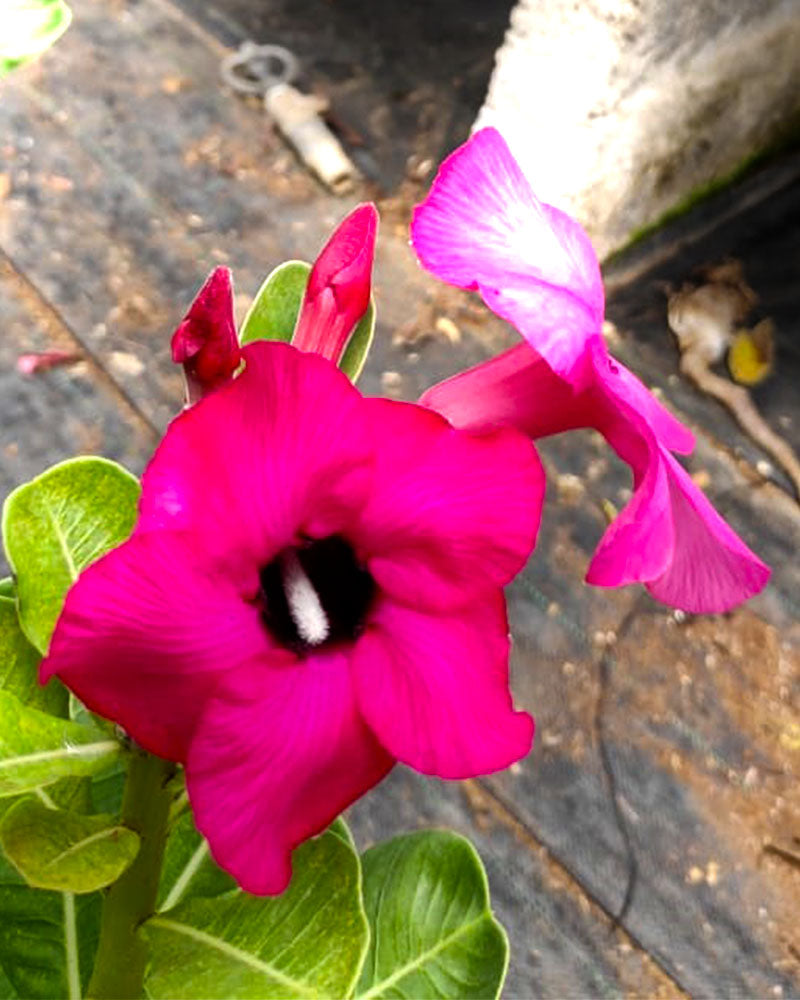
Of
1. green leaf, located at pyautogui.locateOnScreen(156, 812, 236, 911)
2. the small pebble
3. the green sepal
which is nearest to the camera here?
the green sepal

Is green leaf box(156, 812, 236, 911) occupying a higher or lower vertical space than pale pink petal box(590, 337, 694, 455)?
lower

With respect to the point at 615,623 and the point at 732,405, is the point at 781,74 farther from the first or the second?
the point at 615,623

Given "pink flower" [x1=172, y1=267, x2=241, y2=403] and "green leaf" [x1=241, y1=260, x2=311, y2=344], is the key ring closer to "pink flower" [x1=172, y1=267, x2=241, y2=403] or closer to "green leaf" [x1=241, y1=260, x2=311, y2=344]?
"green leaf" [x1=241, y1=260, x2=311, y2=344]

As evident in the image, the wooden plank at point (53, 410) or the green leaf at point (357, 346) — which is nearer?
the green leaf at point (357, 346)

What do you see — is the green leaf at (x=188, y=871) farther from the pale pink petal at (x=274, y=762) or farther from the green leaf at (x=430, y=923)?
the pale pink petal at (x=274, y=762)

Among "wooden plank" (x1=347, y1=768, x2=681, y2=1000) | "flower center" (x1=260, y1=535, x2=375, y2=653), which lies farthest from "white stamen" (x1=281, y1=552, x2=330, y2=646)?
"wooden plank" (x1=347, y1=768, x2=681, y2=1000)

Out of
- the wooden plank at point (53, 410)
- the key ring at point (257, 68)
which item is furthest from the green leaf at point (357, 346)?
the key ring at point (257, 68)

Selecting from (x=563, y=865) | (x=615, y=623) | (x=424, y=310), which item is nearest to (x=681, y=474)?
(x=563, y=865)
